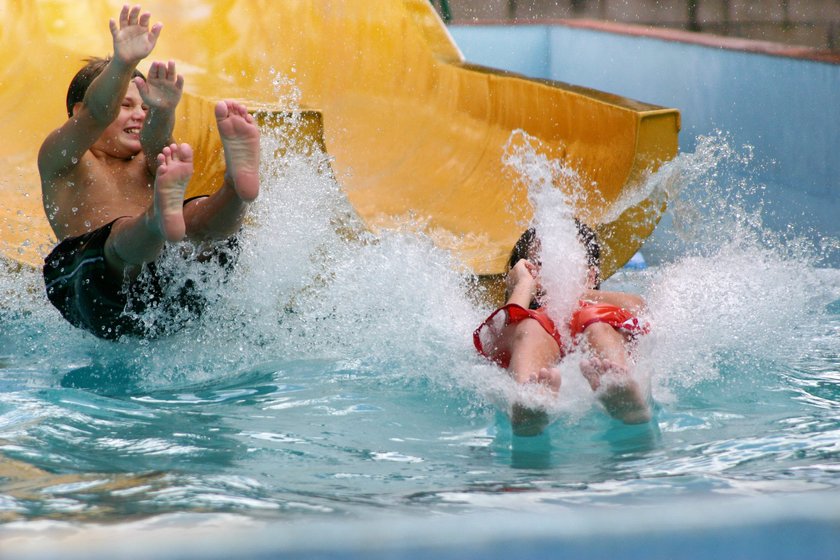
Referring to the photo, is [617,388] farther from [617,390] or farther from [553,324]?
[553,324]

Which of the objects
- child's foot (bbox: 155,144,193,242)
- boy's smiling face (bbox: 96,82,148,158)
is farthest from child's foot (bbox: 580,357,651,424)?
boy's smiling face (bbox: 96,82,148,158)

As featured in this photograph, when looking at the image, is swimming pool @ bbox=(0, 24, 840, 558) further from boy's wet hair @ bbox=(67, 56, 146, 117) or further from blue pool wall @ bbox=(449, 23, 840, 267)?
boy's wet hair @ bbox=(67, 56, 146, 117)

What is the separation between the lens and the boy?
217 cm

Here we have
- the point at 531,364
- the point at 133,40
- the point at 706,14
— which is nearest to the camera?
the point at 531,364

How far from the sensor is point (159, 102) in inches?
98.2

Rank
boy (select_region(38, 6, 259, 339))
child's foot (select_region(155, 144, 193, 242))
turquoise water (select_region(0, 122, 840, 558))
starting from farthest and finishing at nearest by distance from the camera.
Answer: boy (select_region(38, 6, 259, 339)) → child's foot (select_region(155, 144, 193, 242)) → turquoise water (select_region(0, 122, 840, 558))

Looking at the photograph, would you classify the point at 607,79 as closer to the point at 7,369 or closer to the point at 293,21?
the point at 293,21

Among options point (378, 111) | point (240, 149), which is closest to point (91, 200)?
point (240, 149)

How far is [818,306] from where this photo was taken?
277 centimetres

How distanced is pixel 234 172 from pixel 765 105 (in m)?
2.65

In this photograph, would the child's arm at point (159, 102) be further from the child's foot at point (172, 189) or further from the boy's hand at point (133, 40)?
the child's foot at point (172, 189)

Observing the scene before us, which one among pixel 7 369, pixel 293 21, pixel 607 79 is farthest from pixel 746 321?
pixel 607 79

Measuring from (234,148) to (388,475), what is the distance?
3.16 feet

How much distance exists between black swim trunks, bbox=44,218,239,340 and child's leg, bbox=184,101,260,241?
0.42 feet
